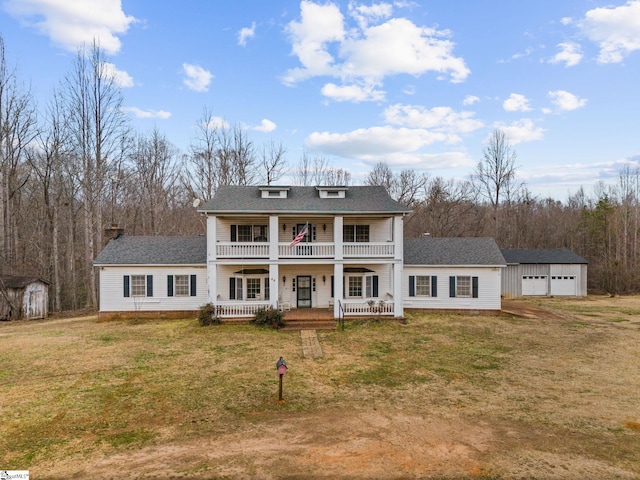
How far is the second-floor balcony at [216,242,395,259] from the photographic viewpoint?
19062 mm

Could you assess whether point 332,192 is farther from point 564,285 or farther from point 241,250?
point 564,285

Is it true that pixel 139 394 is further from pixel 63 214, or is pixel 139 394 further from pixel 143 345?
pixel 63 214

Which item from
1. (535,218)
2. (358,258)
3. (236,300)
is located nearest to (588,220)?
(535,218)

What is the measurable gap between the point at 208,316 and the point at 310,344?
6.25 m

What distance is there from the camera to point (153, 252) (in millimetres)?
20672

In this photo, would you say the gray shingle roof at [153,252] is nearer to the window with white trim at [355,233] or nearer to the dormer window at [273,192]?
the dormer window at [273,192]

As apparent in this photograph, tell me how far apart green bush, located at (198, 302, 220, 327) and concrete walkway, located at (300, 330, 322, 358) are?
4783 millimetres

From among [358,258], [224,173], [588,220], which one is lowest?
[358,258]

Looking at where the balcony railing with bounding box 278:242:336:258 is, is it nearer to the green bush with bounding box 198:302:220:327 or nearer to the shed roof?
the green bush with bounding box 198:302:220:327

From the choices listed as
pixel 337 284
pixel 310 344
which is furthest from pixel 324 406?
pixel 337 284

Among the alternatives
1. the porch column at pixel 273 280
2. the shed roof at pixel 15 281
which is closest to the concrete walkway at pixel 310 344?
the porch column at pixel 273 280

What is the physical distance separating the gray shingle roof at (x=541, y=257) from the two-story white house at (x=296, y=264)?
11494 millimetres

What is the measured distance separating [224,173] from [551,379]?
30.1m

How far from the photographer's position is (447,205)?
39.6m
